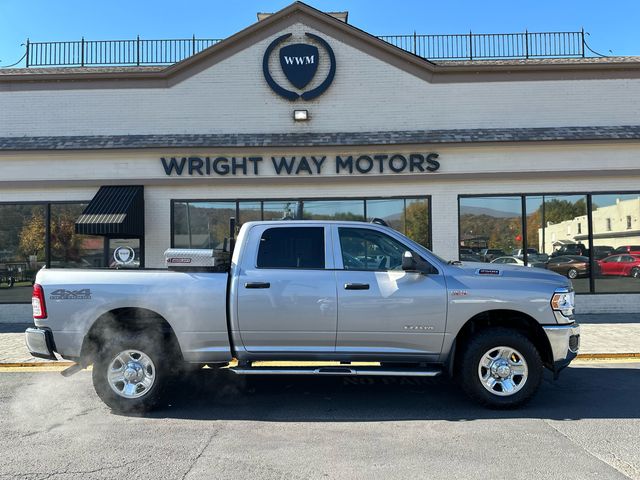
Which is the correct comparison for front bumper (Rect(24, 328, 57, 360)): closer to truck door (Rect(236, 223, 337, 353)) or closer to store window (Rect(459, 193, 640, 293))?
truck door (Rect(236, 223, 337, 353))

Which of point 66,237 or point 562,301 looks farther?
point 66,237

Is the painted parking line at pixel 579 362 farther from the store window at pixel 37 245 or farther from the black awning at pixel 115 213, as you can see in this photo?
the store window at pixel 37 245

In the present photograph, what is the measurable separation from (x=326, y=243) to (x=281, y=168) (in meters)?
6.00

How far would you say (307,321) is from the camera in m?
5.26

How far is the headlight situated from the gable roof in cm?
765

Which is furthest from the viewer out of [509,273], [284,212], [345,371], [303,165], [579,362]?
[284,212]

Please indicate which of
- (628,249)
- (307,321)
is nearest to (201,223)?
(307,321)

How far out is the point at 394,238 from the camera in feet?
18.0

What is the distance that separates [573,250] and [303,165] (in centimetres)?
652

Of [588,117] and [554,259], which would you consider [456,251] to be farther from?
[588,117]

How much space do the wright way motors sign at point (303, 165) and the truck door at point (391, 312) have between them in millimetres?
6176

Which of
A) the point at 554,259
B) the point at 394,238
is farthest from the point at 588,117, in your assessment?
the point at 394,238

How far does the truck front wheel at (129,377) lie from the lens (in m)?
5.22

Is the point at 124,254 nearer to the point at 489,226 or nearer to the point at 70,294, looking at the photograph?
the point at 70,294
